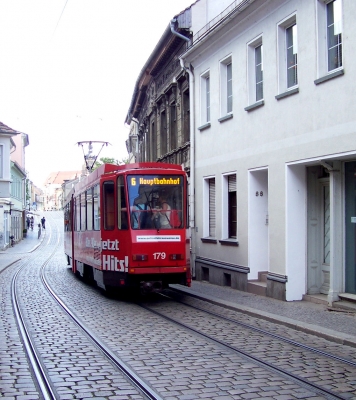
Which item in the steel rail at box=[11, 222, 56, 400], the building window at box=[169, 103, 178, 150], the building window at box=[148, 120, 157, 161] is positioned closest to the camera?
the steel rail at box=[11, 222, 56, 400]

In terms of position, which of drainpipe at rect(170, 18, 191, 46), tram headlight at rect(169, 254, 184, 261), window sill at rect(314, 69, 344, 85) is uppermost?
drainpipe at rect(170, 18, 191, 46)

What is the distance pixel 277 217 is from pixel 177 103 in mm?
10388

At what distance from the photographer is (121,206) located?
45.2ft

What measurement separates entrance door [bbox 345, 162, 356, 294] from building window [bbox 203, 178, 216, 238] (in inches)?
284

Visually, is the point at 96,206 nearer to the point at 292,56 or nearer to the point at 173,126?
the point at 292,56

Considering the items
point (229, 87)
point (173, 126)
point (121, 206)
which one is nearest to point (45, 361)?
point (121, 206)

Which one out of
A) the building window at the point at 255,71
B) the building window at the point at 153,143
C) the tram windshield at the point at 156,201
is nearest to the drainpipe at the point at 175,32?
the building window at the point at 255,71

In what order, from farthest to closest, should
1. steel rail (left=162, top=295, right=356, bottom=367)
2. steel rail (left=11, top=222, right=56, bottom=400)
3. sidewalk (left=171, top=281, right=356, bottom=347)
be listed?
sidewalk (left=171, top=281, right=356, bottom=347) < steel rail (left=162, top=295, right=356, bottom=367) < steel rail (left=11, top=222, right=56, bottom=400)

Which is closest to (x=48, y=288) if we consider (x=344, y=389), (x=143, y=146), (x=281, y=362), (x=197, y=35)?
(x=197, y=35)

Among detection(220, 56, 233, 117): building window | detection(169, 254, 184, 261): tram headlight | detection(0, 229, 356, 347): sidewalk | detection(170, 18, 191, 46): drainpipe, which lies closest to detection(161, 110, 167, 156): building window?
detection(170, 18, 191, 46): drainpipe

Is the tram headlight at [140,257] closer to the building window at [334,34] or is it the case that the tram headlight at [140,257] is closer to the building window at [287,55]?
the building window at [287,55]

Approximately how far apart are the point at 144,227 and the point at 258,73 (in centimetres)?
507

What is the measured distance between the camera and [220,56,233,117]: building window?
1780cm

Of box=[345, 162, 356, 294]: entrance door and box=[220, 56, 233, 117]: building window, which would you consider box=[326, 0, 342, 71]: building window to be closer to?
box=[345, 162, 356, 294]: entrance door
